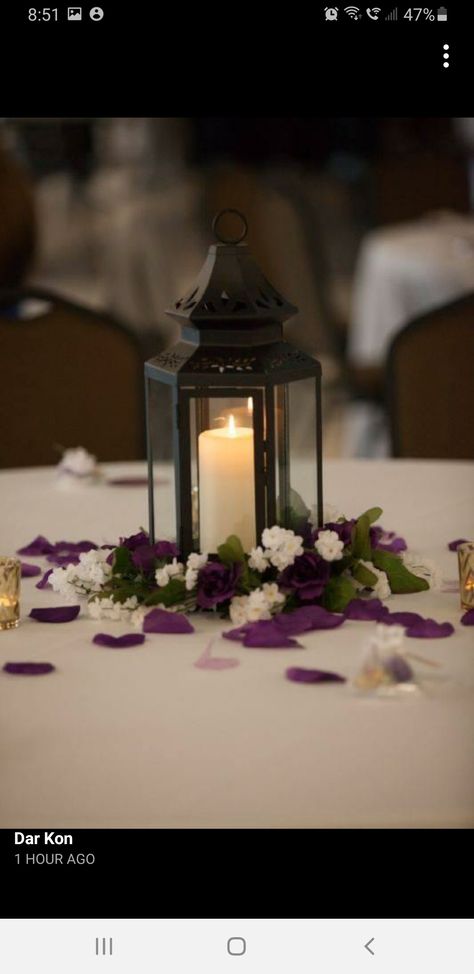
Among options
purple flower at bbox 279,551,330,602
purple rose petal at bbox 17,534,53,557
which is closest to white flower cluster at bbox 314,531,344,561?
purple flower at bbox 279,551,330,602

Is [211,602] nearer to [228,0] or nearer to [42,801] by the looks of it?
[42,801]

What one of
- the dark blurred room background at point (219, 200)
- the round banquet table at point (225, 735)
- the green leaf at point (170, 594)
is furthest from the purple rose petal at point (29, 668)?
the dark blurred room background at point (219, 200)

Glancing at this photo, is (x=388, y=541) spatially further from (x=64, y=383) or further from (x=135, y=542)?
(x=64, y=383)

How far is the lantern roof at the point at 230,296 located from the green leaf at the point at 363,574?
0.63ft

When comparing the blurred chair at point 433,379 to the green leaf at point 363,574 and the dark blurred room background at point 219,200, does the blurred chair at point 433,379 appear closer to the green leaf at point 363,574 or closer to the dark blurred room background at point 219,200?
the green leaf at point 363,574

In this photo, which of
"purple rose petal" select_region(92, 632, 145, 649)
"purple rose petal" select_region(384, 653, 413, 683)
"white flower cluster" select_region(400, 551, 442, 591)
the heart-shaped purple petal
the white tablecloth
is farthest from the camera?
the white tablecloth

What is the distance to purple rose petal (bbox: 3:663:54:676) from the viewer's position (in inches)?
36.3

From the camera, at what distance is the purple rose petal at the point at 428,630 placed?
38.2 inches

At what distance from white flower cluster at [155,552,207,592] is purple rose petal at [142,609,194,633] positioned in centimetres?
2

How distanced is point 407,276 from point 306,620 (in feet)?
10.3

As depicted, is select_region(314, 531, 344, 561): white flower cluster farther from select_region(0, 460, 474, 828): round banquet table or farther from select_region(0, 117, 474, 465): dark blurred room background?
select_region(0, 117, 474, 465): dark blurred room background

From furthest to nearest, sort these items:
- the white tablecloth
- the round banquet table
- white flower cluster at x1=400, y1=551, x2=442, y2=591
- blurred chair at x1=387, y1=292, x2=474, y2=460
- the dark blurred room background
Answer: the dark blurred room background → the white tablecloth → blurred chair at x1=387, y1=292, x2=474, y2=460 → white flower cluster at x1=400, y1=551, x2=442, y2=591 → the round banquet table

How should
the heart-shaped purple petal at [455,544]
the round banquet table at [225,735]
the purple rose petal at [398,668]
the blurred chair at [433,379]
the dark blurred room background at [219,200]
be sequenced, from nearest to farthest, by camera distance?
the round banquet table at [225,735], the purple rose petal at [398,668], the heart-shaped purple petal at [455,544], the blurred chair at [433,379], the dark blurred room background at [219,200]

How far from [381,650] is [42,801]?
24 centimetres
